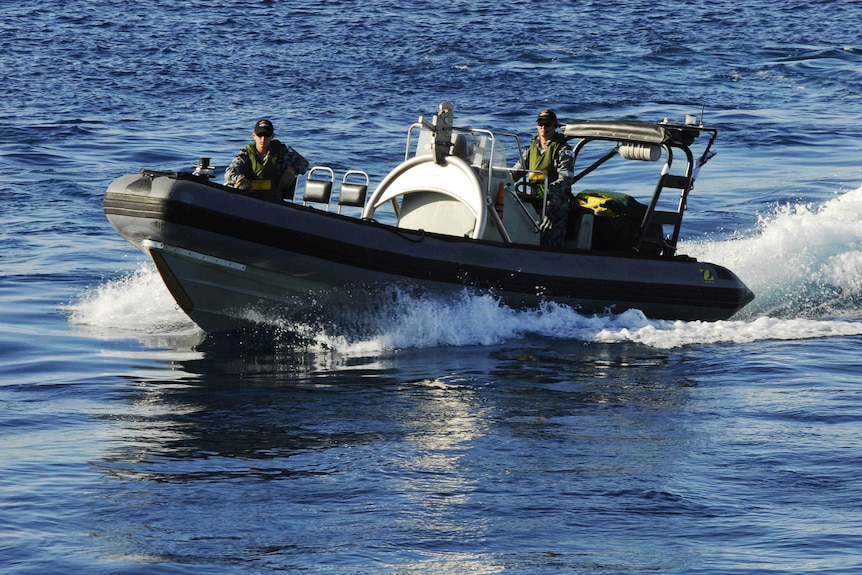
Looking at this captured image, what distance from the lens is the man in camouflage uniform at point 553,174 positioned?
11.0 m

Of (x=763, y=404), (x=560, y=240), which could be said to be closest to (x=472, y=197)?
(x=560, y=240)

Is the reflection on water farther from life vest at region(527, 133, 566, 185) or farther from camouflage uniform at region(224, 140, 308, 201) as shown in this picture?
life vest at region(527, 133, 566, 185)

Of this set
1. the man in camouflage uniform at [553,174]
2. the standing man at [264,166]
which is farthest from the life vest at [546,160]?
the standing man at [264,166]

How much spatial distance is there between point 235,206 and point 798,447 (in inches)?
175

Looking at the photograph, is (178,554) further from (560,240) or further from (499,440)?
(560,240)

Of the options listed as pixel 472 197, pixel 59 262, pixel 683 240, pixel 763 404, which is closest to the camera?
pixel 763 404

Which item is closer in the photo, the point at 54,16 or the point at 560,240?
the point at 560,240

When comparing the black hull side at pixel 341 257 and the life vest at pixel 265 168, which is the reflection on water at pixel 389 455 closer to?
the black hull side at pixel 341 257

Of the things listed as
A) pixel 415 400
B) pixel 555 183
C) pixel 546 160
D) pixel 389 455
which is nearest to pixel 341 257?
pixel 415 400

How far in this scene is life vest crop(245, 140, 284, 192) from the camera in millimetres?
10766

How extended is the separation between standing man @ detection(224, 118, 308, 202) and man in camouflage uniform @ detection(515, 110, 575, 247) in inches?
81.1

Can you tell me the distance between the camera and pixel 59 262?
1332cm

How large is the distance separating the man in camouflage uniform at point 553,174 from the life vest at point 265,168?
7.19ft

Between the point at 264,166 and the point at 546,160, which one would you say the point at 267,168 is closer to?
the point at 264,166
